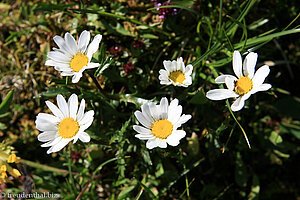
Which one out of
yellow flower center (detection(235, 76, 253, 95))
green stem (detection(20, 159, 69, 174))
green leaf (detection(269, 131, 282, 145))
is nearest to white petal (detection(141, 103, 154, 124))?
yellow flower center (detection(235, 76, 253, 95))

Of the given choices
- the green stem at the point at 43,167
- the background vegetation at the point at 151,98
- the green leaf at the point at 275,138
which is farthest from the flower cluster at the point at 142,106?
the green leaf at the point at 275,138

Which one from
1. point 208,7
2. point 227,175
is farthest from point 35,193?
point 208,7

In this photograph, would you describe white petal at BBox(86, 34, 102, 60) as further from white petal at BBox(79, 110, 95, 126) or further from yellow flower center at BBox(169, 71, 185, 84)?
yellow flower center at BBox(169, 71, 185, 84)

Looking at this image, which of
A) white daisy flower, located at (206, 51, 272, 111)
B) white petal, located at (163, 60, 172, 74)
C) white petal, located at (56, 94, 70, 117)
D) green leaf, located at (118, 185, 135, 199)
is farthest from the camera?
green leaf, located at (118, 185, 135, 199)

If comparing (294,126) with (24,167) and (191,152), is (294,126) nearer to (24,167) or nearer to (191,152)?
(191,152)

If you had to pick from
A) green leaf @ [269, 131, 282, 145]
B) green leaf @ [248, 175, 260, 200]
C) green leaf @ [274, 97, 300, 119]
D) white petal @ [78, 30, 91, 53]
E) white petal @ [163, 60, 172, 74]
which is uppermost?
white petal @ [78, 30, 91, 53]

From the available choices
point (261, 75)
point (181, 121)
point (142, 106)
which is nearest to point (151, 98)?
point (142, 106)

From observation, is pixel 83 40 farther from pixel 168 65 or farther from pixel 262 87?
pixel 262 87

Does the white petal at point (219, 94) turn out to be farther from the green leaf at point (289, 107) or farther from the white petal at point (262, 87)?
the green leaf at point (289, 107)
